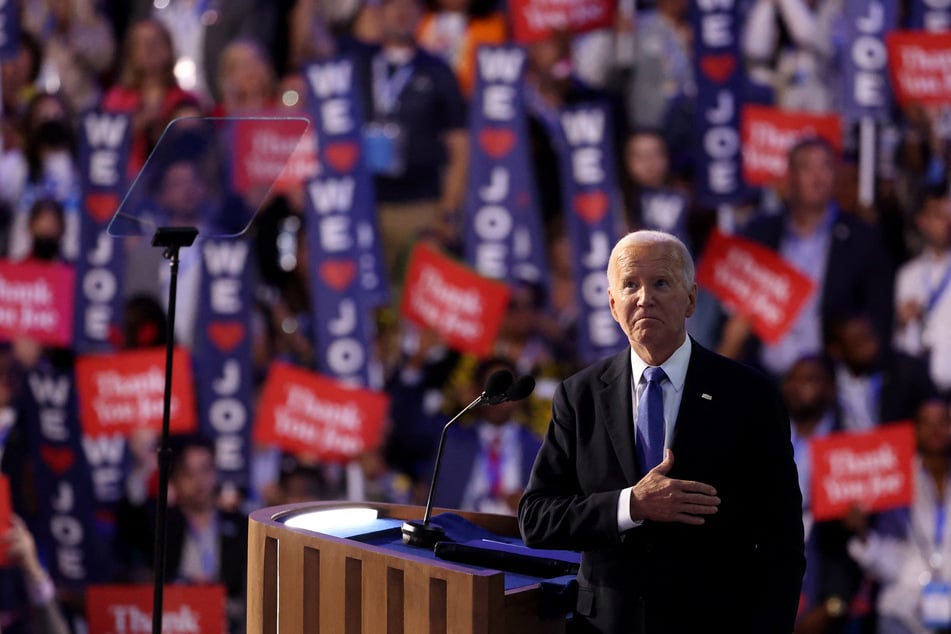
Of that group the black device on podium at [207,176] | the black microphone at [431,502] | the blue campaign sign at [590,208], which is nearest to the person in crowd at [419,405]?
the blue campaign sign at [590,208]

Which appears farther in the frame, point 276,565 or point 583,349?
point 583,349

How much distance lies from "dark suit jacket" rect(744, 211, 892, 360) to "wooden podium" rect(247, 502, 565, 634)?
299 cm

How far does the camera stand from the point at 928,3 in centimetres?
500

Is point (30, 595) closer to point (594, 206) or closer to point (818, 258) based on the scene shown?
point (594, 206)

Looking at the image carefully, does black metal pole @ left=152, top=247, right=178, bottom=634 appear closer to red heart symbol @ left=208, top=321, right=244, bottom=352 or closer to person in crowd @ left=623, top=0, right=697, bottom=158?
red heart symbol @ left=208, top=321, right=244, bottom=352

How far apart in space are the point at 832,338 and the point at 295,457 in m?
2.37

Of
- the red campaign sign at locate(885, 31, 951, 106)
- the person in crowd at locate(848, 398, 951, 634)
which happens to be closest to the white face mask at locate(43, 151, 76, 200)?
the red campaign sign at locate(885, 31, 951, 106)

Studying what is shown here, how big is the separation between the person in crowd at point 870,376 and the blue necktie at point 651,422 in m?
A: 3.32

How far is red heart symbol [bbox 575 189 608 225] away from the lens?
514 cm

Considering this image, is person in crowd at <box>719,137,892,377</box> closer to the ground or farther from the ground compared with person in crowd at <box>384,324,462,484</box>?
farther from the ground

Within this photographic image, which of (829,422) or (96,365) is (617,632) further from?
(96,365)

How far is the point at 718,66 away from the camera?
504 cm

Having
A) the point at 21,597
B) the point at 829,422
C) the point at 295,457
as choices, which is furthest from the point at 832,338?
the point at 21,597

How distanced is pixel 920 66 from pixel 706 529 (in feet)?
12.2
